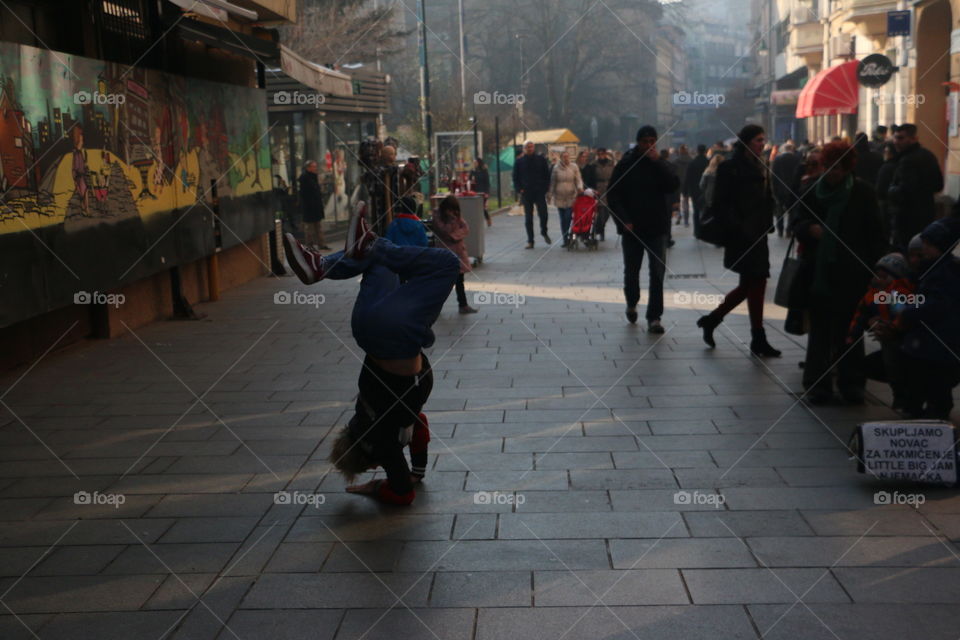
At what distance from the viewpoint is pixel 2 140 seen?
8266mm

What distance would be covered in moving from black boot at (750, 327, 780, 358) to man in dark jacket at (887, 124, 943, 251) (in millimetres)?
4173

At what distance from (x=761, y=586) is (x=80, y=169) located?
7.54 meters

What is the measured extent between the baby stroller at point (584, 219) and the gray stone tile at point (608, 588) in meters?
15.6

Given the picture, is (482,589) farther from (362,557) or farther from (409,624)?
(362,557)

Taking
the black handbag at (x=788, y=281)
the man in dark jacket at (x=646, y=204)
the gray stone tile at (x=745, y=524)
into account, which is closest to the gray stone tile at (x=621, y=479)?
the gray stone tile at (x=745, y=524)

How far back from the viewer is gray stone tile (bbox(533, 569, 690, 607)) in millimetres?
4195

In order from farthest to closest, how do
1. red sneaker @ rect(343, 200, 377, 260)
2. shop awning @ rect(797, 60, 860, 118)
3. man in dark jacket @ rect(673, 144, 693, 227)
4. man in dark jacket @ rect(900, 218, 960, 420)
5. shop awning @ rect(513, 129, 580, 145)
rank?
Result: 1. shop awning @ rect(513, 129, 580, 145)
2. shop awning @ rect(797, 60, 860, 118)
3. man in dark jacket @ rect(673, 144, 693, 227)
4. man in dark jacket @ rect(900, 218, 960, 420)
5. red sneaker @ rect(343, 200, 377, 260)

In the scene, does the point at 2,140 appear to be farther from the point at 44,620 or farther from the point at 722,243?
the point at 722,243

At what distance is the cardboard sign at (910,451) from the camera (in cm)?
551

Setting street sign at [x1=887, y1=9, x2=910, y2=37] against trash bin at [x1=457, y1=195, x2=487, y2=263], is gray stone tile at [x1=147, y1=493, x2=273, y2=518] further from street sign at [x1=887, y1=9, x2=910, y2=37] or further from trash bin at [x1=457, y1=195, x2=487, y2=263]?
street sign at [x1=887, y1=9, x2=910, y2=37]

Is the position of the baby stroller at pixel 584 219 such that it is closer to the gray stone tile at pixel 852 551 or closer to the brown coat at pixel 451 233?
the brown coat at pixel 451 233

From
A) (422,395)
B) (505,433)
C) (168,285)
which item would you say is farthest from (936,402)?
(168,285)

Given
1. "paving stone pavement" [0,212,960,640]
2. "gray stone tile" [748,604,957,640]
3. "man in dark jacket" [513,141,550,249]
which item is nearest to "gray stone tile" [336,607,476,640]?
"paving stone pavement" [0,212,960,640]

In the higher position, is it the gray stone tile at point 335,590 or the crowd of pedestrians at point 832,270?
the crowd of pedestrians at point 832,270
